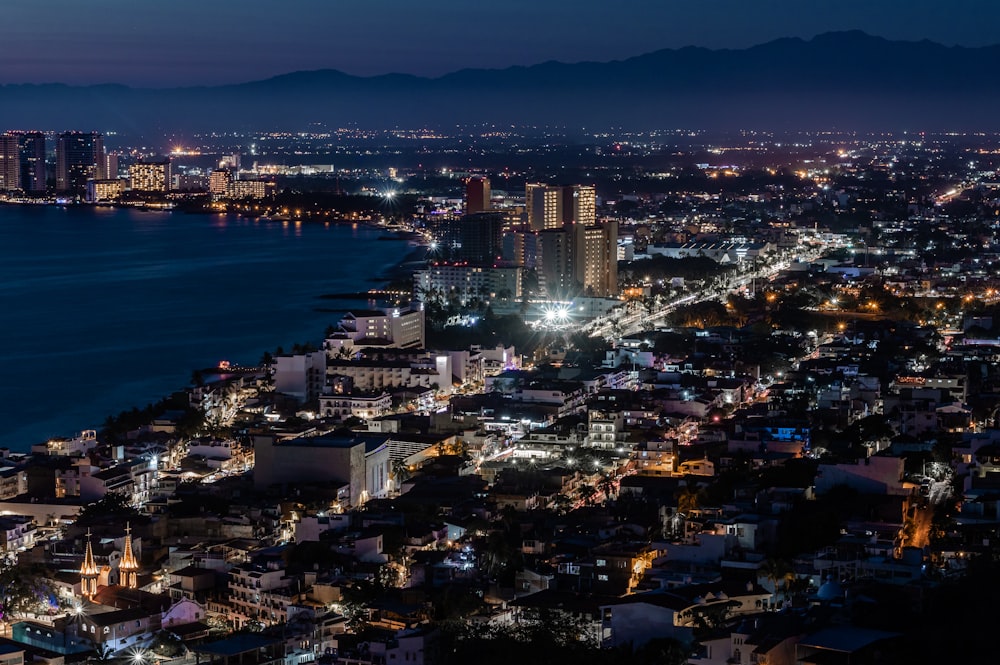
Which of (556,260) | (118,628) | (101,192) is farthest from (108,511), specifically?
(101,192)

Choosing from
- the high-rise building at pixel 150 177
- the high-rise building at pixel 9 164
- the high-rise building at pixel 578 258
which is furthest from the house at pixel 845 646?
the high-rise building at pixel 9 164

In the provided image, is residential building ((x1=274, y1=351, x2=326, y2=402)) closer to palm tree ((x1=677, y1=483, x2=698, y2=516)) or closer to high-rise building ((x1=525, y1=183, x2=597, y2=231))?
palm tree ((x1=677, y1=483, x2=698, y2=516))

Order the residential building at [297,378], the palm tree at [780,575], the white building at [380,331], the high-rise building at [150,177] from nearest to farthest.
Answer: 1. the palm tree at [780,575]
2. the residential building at [297,378]
3. the white building at [380,331]
4. the high-rise building at [150,177]

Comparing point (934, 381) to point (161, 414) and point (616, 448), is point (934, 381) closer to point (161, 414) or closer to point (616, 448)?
point (616, 448)

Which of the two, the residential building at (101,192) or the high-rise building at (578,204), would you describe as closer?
the high-rise building at (578,204)

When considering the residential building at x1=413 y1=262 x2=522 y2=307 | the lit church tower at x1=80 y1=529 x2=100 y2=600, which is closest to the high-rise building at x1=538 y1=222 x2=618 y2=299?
the residential building at x1=413 y1=262 x2=522 y2=307

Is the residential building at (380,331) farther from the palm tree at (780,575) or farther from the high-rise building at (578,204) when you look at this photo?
the high-rise building at (578,204)

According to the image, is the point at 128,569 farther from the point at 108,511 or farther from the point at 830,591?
the point at 830,591
